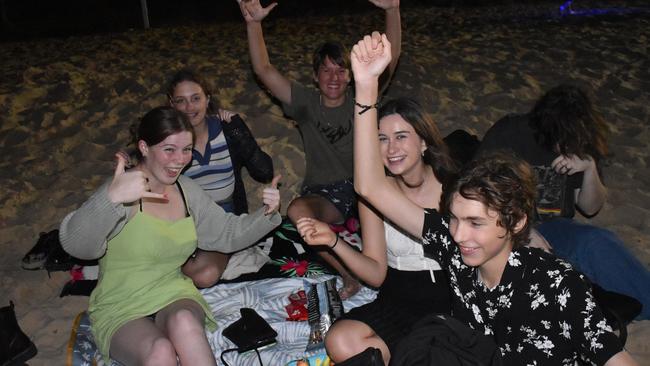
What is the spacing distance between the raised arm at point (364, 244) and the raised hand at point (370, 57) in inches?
27.1

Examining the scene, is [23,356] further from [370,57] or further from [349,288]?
[370,57]

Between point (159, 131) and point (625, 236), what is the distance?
3078 millimetres

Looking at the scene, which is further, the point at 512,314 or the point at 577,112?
the point at 577,112

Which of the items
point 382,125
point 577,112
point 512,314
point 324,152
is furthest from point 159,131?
point 577,112

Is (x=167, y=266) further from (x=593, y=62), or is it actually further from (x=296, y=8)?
(x=296, y=8)

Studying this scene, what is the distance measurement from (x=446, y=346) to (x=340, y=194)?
1938 millimetres

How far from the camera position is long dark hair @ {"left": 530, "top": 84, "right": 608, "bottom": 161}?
11.0 feet

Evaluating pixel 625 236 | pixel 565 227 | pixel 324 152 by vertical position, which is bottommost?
pixel 625 236

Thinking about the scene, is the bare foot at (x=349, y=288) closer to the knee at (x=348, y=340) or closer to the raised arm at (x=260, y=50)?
the knee at (x=348, y=340)

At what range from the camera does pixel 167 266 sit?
2959 millimetres

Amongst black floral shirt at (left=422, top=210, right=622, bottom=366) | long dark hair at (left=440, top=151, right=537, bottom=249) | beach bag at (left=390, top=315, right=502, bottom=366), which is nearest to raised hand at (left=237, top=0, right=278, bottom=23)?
long dark hair at (left=440, top=151, right=537, bottom=249)

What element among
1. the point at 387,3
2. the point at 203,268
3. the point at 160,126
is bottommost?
the point at 203,268

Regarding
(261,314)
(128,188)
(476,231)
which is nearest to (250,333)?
(261,314)

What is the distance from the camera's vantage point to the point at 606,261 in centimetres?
320
